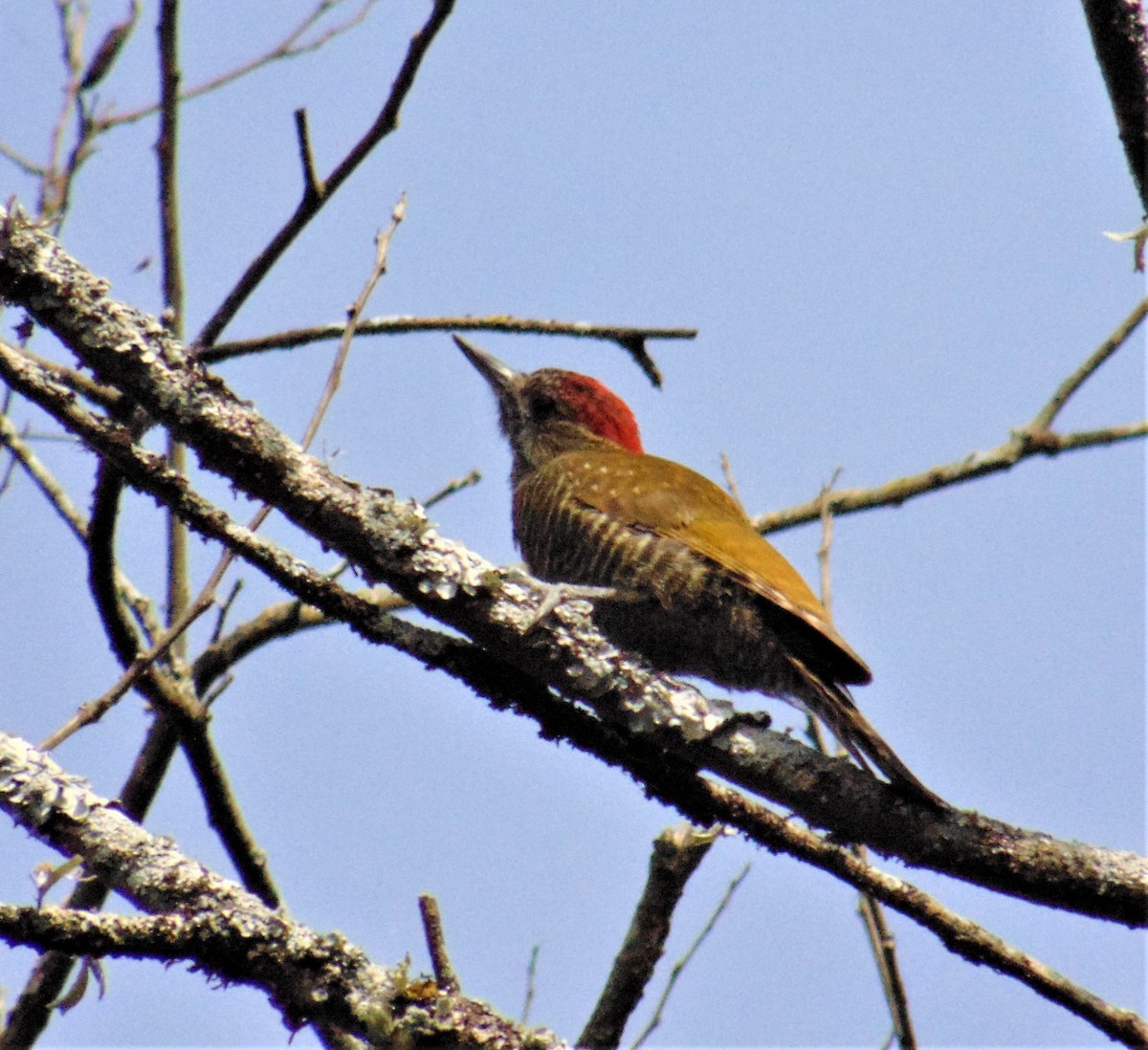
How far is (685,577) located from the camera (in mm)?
3934

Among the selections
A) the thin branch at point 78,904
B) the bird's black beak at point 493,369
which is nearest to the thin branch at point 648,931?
the thin branch at point 78,904

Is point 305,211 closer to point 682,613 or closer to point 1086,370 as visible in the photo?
point 682,613

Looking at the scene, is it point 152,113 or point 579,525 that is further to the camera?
point 152,113

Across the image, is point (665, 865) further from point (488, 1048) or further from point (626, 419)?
point (626, 419)

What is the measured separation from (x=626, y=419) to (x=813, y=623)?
80.9 inches

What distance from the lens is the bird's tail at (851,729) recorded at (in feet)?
8.61

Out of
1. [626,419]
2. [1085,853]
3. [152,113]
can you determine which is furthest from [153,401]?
[152,113]

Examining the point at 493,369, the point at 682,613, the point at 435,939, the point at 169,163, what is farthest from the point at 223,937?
the point at 493,369

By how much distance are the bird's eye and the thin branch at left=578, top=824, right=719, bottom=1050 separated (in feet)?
8.38

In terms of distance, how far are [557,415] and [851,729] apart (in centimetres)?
251

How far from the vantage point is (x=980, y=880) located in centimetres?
254

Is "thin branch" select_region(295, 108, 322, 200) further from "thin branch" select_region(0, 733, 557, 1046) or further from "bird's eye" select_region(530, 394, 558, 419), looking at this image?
"bird's eye" select_region(530, 394, 558, 419)

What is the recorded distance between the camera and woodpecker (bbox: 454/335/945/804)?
12.0 ft

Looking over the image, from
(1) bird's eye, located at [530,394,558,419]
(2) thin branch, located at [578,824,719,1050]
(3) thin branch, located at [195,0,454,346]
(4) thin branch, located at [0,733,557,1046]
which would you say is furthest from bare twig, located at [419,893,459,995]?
(1) bird's eye, located at [530,394,558,419]
